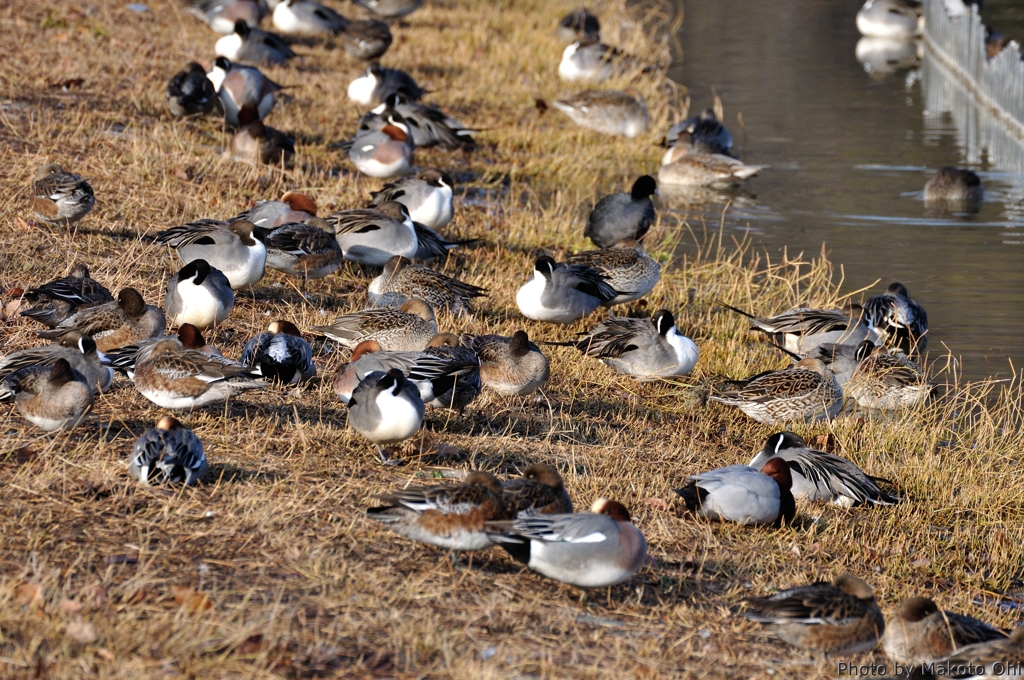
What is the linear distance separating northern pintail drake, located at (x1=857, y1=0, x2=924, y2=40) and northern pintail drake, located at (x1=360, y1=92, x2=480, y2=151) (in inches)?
498

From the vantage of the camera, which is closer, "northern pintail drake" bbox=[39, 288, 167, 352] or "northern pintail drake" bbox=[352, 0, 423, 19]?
"northern pintail drake" bbox=[39, 288, 167, 352]

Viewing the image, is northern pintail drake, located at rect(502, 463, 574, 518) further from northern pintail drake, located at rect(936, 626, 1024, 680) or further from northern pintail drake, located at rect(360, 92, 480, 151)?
northern pintail drake, located at rect(360, 92, 480, 151)

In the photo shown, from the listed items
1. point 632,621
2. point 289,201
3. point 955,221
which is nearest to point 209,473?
point 632,621

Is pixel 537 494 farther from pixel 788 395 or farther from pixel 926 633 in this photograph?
pixel 788 395

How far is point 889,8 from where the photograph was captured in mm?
23219

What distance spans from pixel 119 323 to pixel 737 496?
3.65 m

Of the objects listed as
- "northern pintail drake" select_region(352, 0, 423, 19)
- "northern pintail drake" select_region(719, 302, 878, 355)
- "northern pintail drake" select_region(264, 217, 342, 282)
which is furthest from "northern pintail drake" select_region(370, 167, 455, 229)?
"northern pintail drake" select_region(352, 0, 423, 19)

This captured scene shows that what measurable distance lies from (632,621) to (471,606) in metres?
0.65

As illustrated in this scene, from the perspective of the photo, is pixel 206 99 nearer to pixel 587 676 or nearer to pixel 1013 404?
pixel 1013 404

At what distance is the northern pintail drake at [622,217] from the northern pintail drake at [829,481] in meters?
4.61

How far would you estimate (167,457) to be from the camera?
16.5ft

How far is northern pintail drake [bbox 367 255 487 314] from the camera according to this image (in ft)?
27.5

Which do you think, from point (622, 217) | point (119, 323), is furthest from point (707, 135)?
point (119, 323)

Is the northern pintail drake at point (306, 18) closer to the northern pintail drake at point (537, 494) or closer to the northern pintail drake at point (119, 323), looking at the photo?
the northern pintail drake at point (119, 323)
